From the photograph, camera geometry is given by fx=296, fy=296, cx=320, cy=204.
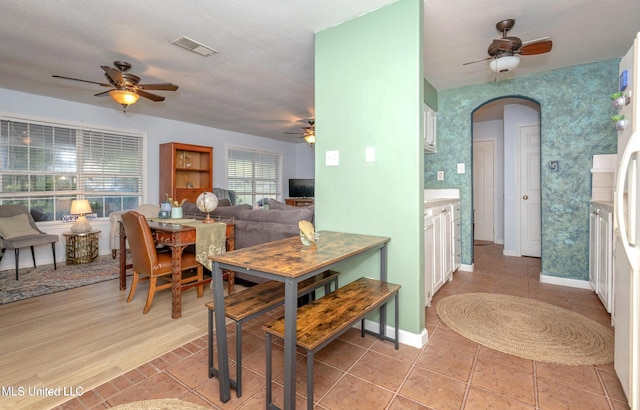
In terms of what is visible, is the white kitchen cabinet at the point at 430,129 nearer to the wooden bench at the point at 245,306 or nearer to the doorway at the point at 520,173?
the doorway at the point at 520,173

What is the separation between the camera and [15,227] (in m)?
3.86

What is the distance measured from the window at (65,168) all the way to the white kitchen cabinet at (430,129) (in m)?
5.04

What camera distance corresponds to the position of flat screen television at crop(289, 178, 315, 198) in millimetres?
8320

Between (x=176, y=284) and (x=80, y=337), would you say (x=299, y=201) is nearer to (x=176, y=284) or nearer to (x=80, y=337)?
(x=176, y=284)

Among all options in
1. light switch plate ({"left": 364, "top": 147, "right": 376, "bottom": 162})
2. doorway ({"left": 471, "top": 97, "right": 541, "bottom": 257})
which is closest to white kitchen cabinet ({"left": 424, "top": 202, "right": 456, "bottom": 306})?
light switch plate ({"left": 364, "top": 147, "right": 376, "bottom": 162})

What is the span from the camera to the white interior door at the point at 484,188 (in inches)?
232

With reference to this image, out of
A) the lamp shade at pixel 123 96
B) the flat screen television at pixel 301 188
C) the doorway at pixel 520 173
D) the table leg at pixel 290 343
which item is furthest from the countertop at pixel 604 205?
the flat screen television at pixel 301 188

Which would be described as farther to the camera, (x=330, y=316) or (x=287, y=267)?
(x=330, y=316)

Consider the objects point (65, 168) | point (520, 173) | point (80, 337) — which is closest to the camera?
point (80, 337)

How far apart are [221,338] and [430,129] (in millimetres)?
3374

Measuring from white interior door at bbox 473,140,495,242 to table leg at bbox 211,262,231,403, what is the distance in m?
5.83

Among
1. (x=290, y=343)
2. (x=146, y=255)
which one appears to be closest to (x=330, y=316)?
(x=290, y=343)

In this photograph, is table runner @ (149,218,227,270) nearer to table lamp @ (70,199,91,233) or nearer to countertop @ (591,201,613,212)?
table lamp @ (70,199,91,233)

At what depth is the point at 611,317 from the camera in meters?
2.36
